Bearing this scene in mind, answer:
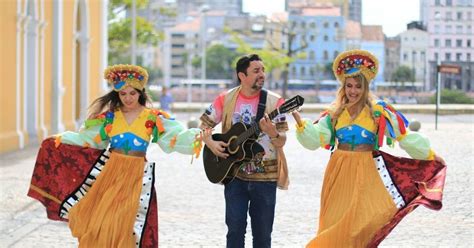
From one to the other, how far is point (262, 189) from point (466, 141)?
20827 millimetres

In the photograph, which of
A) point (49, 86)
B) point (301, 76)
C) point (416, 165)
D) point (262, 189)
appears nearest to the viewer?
point (262, 189)

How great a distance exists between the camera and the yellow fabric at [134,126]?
7.51 meters

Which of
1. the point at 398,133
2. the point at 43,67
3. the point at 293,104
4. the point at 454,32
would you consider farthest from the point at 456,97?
the point at 293,104

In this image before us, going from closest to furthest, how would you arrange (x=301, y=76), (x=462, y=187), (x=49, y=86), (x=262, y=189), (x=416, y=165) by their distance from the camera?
(x=262, y=189) → (x=416, y=165) → (x=462, y=187) → (x=49, y=86) → (x=301, y=76)

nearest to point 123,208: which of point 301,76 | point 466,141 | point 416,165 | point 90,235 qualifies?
point 90,235

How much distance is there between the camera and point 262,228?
7180mm

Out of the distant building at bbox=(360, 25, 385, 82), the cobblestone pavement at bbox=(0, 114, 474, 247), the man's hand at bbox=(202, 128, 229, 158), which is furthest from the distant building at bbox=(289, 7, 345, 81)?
the man's hand at bbox=(202, 128, 229, 158)

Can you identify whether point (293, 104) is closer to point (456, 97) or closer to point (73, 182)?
point (73, 182)

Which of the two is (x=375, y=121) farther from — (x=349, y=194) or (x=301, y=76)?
(x=301, y=76)

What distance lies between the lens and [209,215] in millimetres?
11414

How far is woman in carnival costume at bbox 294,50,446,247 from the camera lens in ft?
24.0

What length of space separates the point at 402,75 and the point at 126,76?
83.8 metres

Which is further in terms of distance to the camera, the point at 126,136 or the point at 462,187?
the point at 462,187

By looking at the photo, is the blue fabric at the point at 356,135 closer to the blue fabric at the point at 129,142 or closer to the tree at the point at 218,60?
the blue fabric at the point at 129,142
